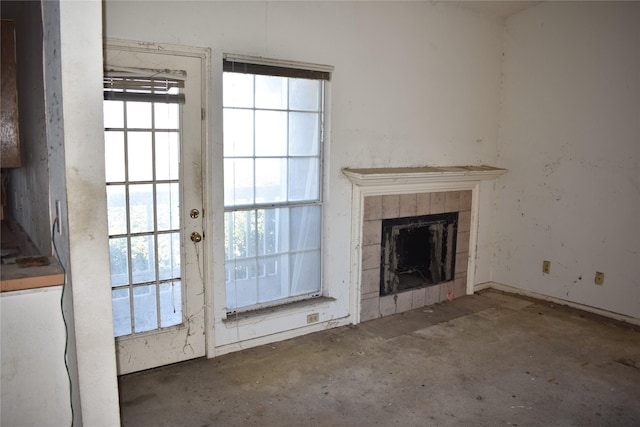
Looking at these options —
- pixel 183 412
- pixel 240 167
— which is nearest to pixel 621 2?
pixel 240 167

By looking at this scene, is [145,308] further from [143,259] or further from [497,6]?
[497,6]

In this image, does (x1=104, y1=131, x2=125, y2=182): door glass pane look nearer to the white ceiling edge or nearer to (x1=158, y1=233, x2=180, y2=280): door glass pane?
(x1=158, y1=233, x2=180, y2=280): door glass pane

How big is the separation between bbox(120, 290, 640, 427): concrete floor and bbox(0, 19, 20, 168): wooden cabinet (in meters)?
1.46

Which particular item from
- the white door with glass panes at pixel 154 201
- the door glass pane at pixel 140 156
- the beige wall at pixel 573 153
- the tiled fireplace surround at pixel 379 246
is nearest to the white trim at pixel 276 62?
the white door with glass panes at pixel 154 201

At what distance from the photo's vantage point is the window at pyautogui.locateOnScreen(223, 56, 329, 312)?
3199mm

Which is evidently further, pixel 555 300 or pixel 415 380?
pixel 555 300

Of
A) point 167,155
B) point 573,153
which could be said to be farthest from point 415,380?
point 573,153

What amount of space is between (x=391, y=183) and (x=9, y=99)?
103 inches

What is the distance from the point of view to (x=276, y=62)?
10.6ft

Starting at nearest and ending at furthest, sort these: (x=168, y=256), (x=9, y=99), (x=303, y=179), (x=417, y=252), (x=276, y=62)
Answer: (x=9, y=99)
(x=168, y=256)
(x=276, y=62)
(x=303, y=179)
(x=417, y=252)

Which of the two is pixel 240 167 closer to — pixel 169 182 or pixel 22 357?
pixel 169 182

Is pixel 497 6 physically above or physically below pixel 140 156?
above

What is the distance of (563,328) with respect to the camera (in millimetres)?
3883

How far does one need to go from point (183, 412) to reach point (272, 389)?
1.72 feet
